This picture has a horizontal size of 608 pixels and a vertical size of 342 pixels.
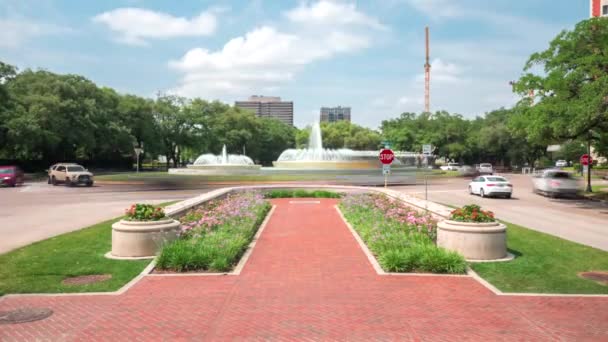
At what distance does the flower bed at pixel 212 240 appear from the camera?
31.7 ft

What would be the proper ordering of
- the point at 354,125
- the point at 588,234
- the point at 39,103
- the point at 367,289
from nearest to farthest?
the point at 367,289
the point at 588,234
the point at 39,103
the point at 354,125

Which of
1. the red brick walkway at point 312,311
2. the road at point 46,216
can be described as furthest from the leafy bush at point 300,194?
the red brick walkway at point 312,311

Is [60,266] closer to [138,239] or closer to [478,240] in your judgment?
[138,239]

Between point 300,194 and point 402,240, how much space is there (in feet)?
61.3

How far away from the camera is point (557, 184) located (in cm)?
3109

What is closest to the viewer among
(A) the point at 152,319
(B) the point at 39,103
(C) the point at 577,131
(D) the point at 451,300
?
(A) the point at 152,319

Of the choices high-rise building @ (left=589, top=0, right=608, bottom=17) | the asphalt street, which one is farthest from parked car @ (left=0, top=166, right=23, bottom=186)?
high-rise building @ (left=589, top=0, right=608, bottom=17)

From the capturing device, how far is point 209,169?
49094 millimetres

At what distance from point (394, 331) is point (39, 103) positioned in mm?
56490

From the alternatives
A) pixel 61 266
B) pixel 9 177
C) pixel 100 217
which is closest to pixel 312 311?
pixel 61 266

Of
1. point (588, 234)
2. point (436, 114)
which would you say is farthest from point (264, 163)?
point (588, 234)

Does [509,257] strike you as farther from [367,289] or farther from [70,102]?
[70,102]

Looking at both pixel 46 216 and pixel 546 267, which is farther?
pixel 46 216

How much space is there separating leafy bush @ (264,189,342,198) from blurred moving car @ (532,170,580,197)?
1326 centimetres
